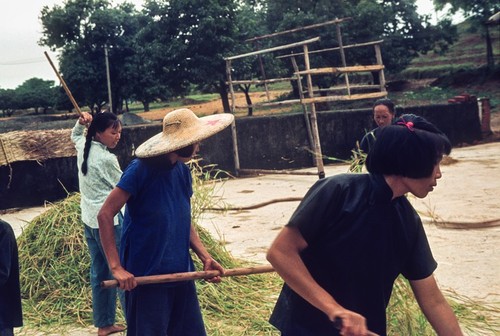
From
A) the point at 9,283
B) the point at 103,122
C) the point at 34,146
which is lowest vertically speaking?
the point at 9,283

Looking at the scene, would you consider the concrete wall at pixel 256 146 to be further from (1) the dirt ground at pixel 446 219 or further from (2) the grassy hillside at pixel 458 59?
(2) the grassy hillside at pixel 458 59

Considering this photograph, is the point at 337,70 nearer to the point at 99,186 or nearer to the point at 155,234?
the point at 99,186

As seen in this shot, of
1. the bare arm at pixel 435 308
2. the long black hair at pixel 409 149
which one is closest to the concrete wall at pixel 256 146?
the bare arm at pixel 435 308

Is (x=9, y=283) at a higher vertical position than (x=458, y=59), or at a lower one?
higher

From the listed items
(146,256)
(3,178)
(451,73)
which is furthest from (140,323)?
(451,73)

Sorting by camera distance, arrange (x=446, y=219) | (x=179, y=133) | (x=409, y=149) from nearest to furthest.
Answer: (x=409, y=149), (x=179, y=133), (x=446, y=219)

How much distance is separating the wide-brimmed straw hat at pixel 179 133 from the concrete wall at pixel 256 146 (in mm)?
7128

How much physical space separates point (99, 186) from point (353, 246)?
7.74 ft

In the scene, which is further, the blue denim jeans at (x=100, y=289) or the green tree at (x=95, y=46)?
the green tree at (x=95, y=46)

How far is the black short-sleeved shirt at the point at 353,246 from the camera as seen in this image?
70.7 inches

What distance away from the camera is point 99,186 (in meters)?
3.87

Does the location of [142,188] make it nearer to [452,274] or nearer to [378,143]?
[378,143]

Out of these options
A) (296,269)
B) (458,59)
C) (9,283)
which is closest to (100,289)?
(9,283)

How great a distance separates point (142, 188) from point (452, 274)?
299 cm
